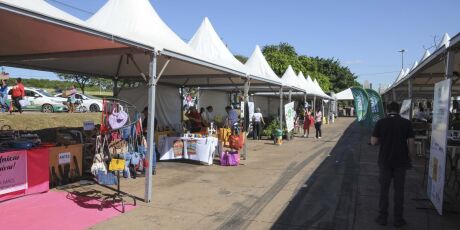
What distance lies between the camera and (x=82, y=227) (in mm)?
6133

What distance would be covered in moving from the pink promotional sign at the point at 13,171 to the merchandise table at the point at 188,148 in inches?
201

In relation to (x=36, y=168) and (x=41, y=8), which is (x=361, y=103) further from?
(x=41, y=8)

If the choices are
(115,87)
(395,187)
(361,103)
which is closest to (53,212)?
(395,187)

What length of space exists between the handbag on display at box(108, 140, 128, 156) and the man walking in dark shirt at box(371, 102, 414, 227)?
17.2 feet

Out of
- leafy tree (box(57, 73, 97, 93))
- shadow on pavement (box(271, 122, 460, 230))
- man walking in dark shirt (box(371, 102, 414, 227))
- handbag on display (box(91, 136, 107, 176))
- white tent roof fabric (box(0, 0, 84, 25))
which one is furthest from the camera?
leafy tree (box(57, 73, 97, 93))

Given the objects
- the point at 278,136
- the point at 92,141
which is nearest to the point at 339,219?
the point at 92,141

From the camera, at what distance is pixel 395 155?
615 centimetres

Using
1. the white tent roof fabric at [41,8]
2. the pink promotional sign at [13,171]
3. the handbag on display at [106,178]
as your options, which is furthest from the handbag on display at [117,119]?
the white tent roof fabric at [41,8]

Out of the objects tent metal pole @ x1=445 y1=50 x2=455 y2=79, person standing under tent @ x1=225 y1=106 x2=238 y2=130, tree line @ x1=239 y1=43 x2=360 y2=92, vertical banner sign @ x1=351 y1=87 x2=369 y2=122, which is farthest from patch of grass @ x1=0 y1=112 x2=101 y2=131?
tree line @ x1=239 y1=43 x2=360 y2=92

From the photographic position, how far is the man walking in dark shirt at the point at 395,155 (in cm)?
616

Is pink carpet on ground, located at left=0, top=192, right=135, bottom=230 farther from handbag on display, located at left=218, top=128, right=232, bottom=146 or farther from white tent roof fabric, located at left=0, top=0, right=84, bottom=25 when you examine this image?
handbag on display, located at left=218, top=128, right=232, bottom=146

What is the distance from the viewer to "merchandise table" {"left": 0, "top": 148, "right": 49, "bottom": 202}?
756 cm

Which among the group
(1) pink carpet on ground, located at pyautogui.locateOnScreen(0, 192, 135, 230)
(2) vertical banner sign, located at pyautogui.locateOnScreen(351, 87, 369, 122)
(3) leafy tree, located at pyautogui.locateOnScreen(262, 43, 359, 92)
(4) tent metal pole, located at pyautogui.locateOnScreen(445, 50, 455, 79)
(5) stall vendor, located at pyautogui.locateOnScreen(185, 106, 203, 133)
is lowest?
(1) pink carpet on ground, located at pyautogui.locateOnScreen(0, 192, 135, 230)

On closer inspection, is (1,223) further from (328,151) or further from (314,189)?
(328,151)
